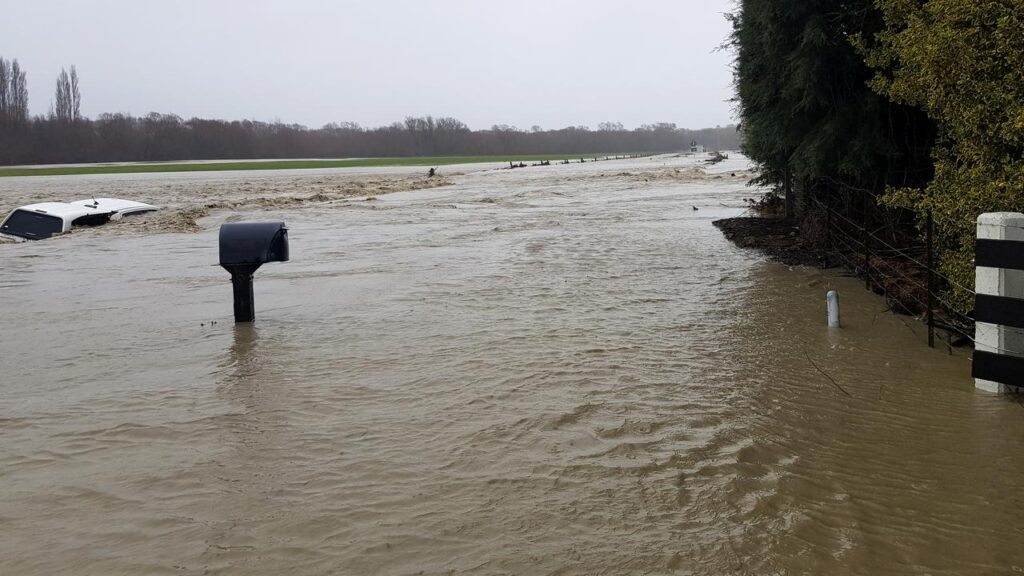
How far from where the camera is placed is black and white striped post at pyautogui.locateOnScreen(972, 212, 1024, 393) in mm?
6062

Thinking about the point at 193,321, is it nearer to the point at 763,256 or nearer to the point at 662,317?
the point at 662,317

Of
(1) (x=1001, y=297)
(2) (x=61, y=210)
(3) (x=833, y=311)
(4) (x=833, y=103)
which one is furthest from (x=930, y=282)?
(2) (x=61, y=210)

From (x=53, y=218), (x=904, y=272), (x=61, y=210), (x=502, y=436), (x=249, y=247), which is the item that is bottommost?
(x=502, y=436)

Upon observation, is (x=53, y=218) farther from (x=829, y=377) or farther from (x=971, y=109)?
(x=971, y=109)

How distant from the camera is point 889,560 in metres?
3.95

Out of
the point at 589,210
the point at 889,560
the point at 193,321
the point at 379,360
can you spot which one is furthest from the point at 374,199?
the point at 889,560

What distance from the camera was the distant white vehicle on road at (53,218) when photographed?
24.7m

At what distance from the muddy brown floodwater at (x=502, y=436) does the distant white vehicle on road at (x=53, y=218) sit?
13.9m

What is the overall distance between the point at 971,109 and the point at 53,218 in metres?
25.8

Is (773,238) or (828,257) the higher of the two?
(773,238)

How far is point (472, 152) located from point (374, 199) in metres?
146

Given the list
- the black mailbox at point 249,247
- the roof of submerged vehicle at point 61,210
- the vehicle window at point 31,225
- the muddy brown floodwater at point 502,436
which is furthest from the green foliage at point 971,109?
the roof of submerged vehicle at point 61,210

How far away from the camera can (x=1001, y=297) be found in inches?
243

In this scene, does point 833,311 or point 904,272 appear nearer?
point 833,311
